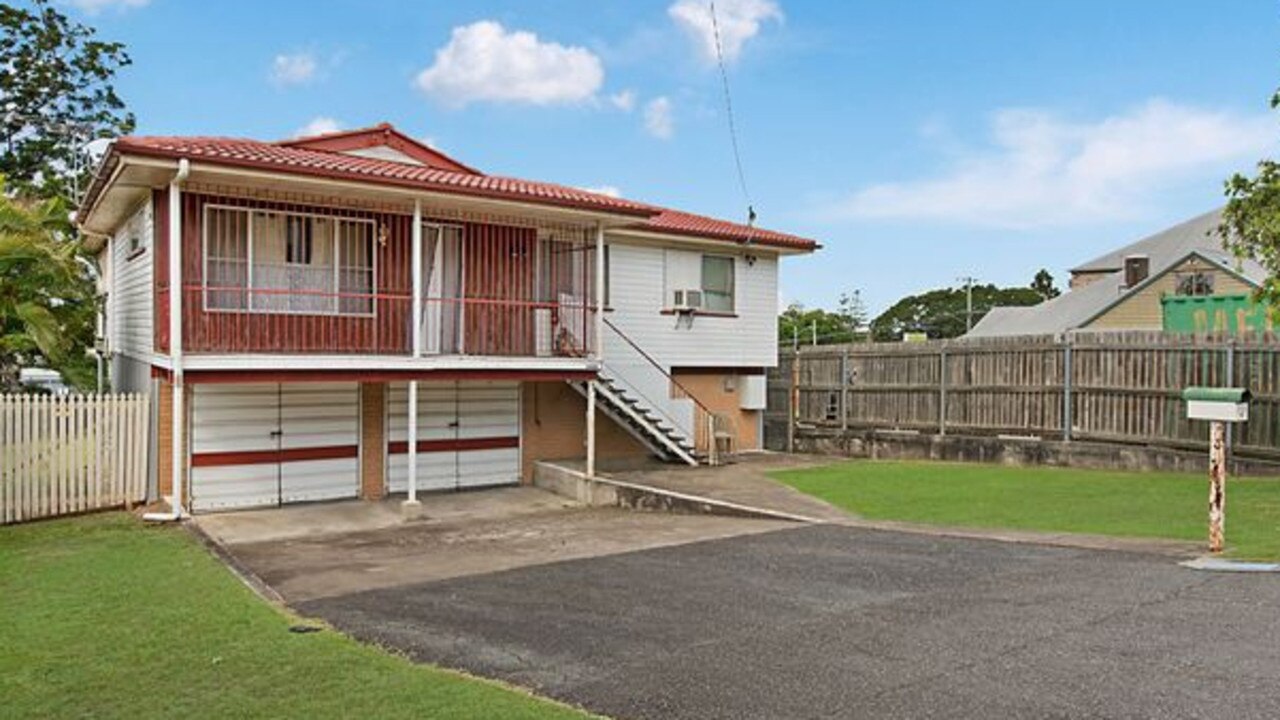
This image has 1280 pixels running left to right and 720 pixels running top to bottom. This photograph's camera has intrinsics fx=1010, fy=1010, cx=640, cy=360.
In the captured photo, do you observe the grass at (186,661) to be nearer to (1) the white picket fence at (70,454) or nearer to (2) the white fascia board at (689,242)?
(1) the white picket fence at (70,454)

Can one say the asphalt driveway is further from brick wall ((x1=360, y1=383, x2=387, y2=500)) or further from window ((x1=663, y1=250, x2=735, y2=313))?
window ((x1=663, y1=250, x2=735, y2=313))

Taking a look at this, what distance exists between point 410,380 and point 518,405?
3.49m

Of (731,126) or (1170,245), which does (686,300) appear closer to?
(731,126)

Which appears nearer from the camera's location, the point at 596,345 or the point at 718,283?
the point at 596,345

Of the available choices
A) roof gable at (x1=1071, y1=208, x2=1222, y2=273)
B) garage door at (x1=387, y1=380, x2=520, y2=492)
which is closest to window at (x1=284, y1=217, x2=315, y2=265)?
garage door at (x1=387, y1=380, x2=520, y2=492)

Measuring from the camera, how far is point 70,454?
13.9 meters

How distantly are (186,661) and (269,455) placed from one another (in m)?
8.95

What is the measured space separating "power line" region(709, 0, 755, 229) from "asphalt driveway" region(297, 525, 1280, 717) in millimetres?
9340

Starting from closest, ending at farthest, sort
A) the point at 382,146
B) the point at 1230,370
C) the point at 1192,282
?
the point at 1230,370 < the point at 382,146 < the point at 1192,282

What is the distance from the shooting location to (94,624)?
304 inches

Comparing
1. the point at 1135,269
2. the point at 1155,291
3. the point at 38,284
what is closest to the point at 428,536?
the point at 38,284

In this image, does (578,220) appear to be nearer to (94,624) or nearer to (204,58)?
(204,58)

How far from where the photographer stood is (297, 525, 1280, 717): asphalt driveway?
6.02 m

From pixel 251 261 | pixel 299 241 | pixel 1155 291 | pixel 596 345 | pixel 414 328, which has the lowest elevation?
pixel 596 345
